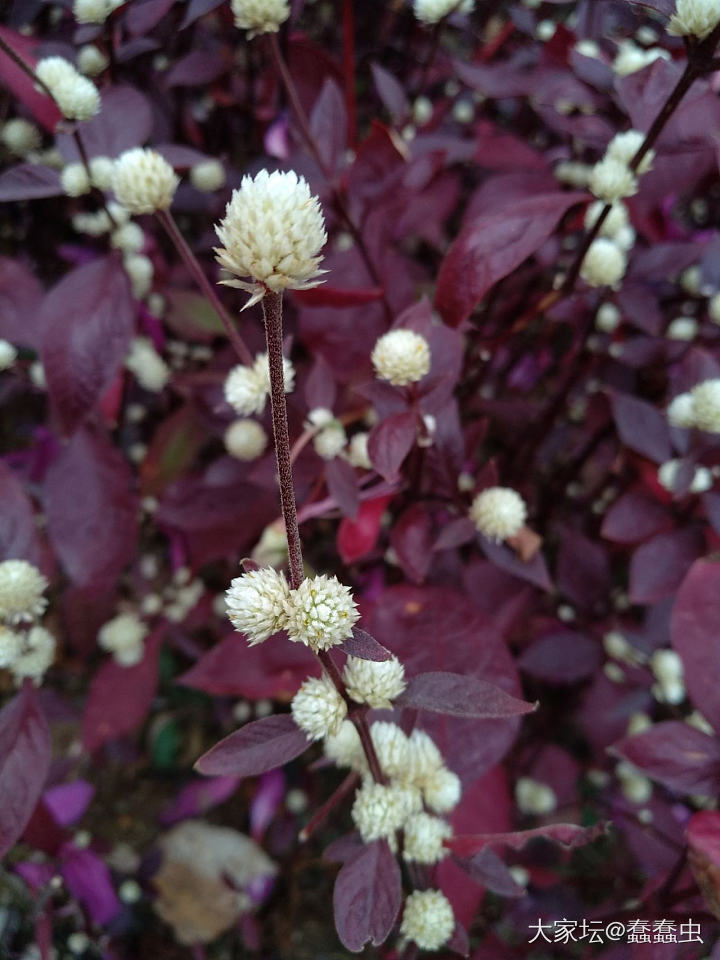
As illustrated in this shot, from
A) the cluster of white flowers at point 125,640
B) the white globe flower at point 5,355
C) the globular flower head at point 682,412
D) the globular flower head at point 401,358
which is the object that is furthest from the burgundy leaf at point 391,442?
the cluster of white flowers at point 125,640

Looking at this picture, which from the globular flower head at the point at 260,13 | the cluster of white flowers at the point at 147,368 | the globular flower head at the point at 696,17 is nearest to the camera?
the globular flower head at the point at 696,17

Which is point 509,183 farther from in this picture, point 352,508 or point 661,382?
point 352,508

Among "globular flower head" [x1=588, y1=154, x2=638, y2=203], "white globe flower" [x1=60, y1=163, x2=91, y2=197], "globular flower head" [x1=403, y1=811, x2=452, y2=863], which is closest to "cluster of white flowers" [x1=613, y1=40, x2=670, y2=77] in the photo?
"globular flower head" [x1=588, y1=154, x2=638, y2=203]

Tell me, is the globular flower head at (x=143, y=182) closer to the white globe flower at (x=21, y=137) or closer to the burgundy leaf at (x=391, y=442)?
the burgundy leaf at (x=391, y=442)

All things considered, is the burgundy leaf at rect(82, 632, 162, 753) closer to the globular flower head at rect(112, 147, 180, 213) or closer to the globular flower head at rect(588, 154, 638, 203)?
the globular flower head at rect(112, 147, 180, 213)

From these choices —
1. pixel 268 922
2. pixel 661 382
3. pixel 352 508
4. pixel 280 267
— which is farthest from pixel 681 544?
pixel 268 922

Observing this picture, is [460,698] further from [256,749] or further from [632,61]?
[632,61]
